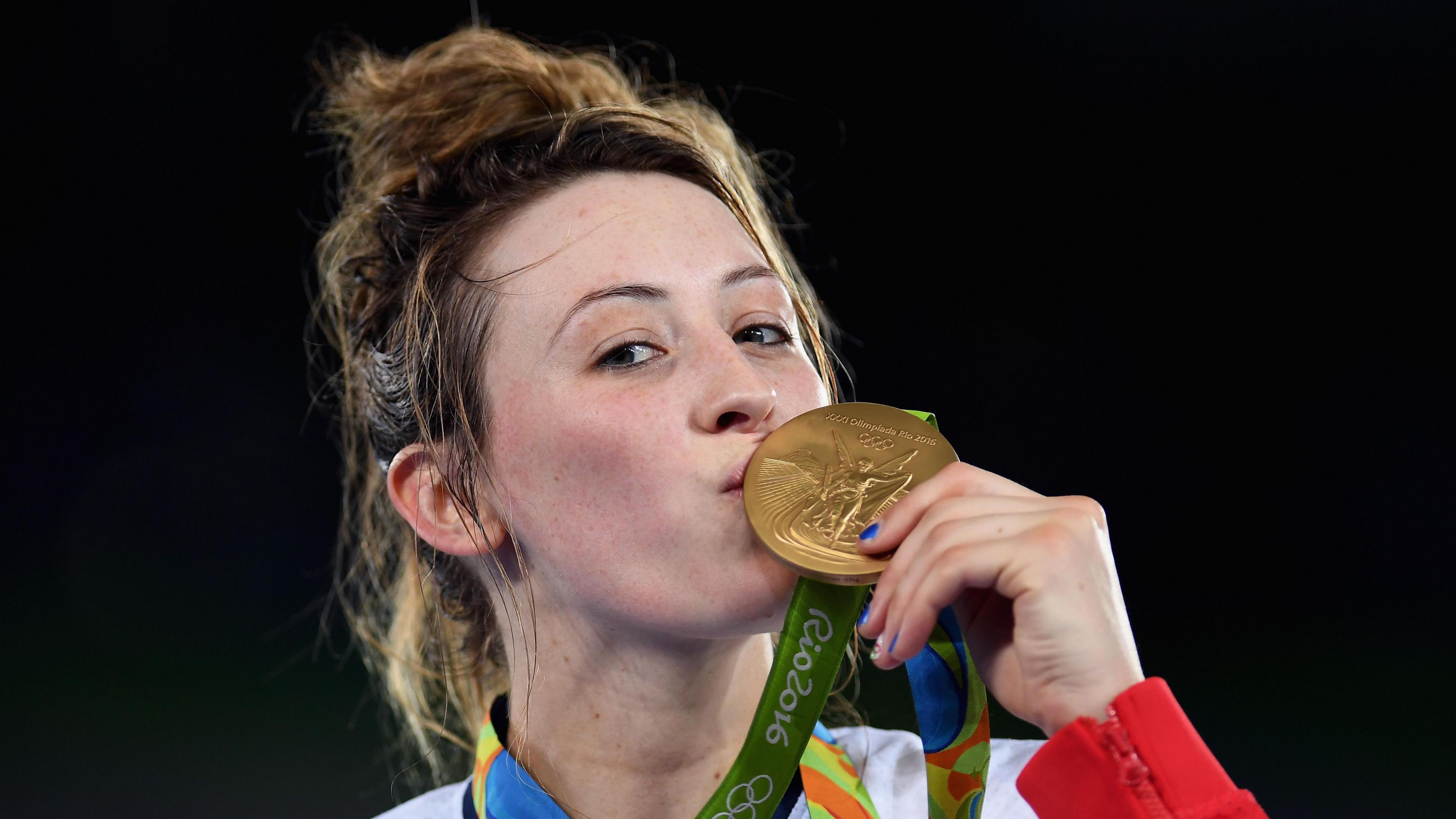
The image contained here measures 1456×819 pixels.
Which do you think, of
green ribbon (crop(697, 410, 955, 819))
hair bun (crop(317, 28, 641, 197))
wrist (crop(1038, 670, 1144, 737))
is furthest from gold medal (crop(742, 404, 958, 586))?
hair bun (crop(317, 28, 641, 197))

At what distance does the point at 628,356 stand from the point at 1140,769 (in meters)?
0.98

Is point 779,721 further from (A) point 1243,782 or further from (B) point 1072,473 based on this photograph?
(A) point 1243,782

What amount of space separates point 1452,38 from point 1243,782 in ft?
8.82

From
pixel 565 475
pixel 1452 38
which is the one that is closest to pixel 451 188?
pixel 565 475

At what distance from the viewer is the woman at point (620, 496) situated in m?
1.33

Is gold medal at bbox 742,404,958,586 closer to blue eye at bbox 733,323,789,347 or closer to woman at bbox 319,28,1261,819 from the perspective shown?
woman at bbox 319,28,1261,819

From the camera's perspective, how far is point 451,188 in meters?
2.25

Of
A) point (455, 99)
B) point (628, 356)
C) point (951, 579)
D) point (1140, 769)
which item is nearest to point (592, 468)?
point (628, 356)

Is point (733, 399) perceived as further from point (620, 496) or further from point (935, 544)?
point (935, 544)

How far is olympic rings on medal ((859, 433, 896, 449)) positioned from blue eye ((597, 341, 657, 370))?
38 cm

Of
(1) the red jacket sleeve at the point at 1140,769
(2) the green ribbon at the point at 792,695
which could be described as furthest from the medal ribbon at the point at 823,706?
(1) the red jacket sleeve at the point at 1140,769

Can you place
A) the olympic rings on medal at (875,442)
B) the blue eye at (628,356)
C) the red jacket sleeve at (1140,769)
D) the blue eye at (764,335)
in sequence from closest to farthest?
the red jacket sleeve at (1140,769)
the olympic rings on medal at (875,442)
the blue eye at (628,356)
the blue eye at (764,335)

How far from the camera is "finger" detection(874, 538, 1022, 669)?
1312 millimetres

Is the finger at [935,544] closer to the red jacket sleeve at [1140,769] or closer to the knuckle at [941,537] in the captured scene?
the knuckle at [941,537]
